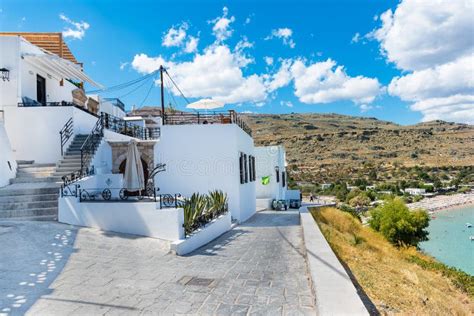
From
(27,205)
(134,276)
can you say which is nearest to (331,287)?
(134,276)

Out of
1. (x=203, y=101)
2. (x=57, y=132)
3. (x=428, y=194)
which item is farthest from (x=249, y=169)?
(x=428, y=194)

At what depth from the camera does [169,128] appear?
45.4ft

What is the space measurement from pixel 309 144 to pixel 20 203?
236 feet

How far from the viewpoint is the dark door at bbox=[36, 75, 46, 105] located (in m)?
15.6

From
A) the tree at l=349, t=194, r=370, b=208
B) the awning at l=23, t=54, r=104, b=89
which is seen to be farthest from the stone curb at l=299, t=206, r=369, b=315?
the tree at l=349, t=194, r=370, b=208

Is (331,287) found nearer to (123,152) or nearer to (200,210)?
(200,210)

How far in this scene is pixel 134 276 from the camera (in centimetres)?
527

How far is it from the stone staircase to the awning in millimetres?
5188

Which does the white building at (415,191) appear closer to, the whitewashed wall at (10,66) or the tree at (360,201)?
the tree at (360,201)

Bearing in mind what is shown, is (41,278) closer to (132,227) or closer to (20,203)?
(132,227)

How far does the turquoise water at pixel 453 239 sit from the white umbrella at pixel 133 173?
93.2 feet

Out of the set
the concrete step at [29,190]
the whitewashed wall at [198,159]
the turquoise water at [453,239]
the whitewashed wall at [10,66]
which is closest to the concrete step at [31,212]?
the concrete step at [29,190]

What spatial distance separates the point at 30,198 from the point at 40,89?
8989 mm

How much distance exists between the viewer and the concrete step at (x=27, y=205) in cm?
841
